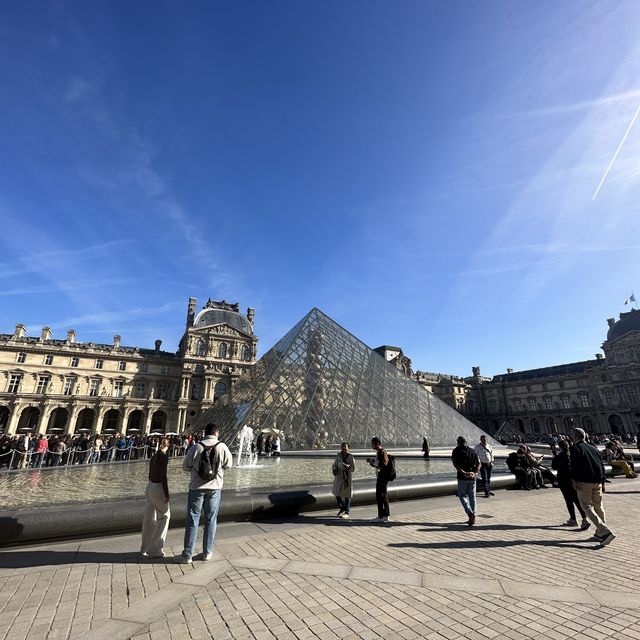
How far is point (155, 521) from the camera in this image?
149 inches

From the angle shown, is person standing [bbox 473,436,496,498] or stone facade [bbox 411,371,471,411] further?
→ stone facade [bbox 411,371,471,411]

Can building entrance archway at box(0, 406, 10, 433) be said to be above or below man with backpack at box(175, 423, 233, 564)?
above

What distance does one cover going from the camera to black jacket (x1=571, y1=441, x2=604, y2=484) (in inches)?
175

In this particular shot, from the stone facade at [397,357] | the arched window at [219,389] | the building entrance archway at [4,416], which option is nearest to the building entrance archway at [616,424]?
the stone facade at [397,357]

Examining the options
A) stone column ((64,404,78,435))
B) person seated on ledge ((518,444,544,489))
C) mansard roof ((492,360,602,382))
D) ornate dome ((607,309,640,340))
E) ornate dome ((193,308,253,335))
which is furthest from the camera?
mansard roof ((492,360,602,382))

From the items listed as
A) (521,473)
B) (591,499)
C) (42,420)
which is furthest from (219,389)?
(591,499)

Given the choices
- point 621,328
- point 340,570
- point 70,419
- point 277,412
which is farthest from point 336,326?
point 621,328

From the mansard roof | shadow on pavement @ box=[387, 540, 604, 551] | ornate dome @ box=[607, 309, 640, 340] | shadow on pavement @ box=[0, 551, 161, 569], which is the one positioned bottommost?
shadow on pavement @ box=[387, 540, 604, 551]

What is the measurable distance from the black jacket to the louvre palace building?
42.0 meters

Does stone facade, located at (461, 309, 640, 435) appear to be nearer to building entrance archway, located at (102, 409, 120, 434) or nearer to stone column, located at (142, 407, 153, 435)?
stone column, located at (142, 407, 153, 435)

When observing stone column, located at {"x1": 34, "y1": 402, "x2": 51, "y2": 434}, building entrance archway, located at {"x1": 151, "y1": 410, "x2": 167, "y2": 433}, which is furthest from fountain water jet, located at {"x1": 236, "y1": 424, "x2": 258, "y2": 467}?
stone column, located at {"x1": 34, "y1": 402, "x2": 51, "y2": 434}

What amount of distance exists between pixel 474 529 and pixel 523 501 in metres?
2.87

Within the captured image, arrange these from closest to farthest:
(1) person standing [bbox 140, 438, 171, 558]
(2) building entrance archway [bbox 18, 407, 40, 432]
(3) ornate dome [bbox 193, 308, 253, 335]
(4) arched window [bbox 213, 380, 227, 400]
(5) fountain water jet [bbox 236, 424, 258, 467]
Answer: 1. (1) person standing [bbox 140, 438, 171, 558]
2. (5) fountain water jet [bbox 236, 424, 258, 467]
3. (2) building entrance archway [bbox 18, 407, 40, 432]
4. (4) arched window [bbox 213, 380, 227, 400]
5. (3) ornate dome [bbox 193, 308, 253, 335]

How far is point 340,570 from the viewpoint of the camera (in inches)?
132
